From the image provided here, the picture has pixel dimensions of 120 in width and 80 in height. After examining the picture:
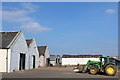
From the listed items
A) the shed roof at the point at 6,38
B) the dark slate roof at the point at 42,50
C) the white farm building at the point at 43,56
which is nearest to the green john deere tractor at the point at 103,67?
the shed roof at the point at 6,38

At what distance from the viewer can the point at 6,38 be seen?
30.8 m

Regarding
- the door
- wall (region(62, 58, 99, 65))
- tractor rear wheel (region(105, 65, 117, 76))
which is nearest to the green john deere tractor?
tractor rear wheel (region(105, 65, 117, 76))

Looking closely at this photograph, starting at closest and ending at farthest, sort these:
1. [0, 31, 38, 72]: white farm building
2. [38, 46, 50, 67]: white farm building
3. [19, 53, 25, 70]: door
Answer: [0, 31, 38, 72]: white farm building
[19, 53, 25, 70]: door
[38, 46, 50, 67]: white farm building

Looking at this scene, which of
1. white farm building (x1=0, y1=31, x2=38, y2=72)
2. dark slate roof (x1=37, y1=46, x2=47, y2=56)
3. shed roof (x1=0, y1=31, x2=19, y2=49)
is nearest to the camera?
white farm building (x1=0, y1=31, x2=38, y2=72)

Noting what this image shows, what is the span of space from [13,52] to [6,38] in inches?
100.0

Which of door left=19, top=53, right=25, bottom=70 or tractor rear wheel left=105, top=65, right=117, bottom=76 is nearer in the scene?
tractor rear wheel left=105, top=65, right=117, bottom=76

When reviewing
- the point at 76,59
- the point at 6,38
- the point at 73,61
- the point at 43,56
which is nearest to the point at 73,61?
the point at 73,61

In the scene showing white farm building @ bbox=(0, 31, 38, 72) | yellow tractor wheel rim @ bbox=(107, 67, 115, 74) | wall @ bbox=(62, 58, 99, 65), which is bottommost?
wall @ bbox=(62, 58, 99, 65)

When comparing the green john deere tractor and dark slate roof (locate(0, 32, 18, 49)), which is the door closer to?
dark slate roof (locate(0, 32, 18, 49))

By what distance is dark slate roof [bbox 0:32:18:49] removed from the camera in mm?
29084

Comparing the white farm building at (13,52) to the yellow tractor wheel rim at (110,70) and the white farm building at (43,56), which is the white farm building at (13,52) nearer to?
the yellow tractor wheel rim at (110,70)

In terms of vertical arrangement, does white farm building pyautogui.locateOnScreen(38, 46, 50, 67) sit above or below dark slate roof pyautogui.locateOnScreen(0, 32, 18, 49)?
below

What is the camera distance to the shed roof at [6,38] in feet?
95.3

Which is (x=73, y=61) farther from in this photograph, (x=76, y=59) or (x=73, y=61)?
(x=76, y=59)
